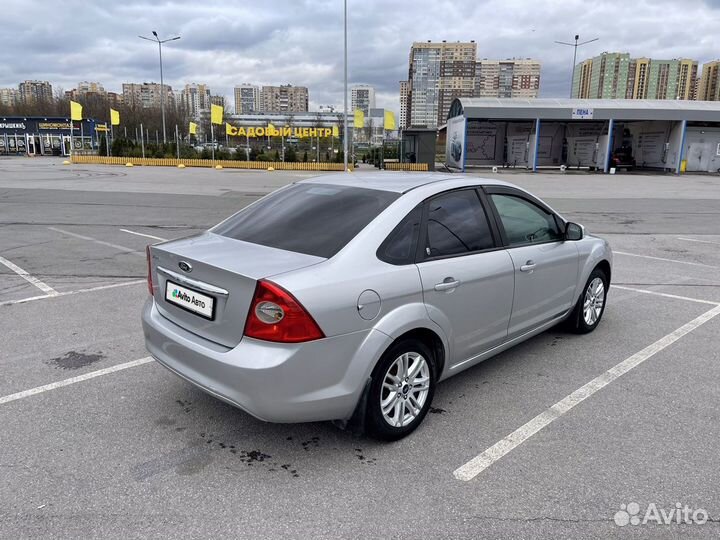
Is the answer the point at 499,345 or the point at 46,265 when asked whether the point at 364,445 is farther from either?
the point at 46,265

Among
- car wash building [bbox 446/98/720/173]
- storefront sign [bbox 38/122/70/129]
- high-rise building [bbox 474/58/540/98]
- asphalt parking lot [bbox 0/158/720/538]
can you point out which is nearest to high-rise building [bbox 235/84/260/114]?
high-rise building [bbox 474/58/540/98]

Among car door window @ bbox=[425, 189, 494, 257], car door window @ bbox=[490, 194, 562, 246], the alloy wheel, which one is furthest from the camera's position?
car door window @ bbox=[490, 194, 562, 246]

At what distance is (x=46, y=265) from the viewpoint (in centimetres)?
782

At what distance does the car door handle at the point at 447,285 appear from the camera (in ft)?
11.0

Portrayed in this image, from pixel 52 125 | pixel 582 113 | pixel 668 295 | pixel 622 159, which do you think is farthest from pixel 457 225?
pixel 52 125

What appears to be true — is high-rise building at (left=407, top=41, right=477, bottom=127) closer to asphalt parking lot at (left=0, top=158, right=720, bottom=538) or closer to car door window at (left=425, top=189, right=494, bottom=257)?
asphalt parking lot at (left=0, top=158, right=720, bottom=538)

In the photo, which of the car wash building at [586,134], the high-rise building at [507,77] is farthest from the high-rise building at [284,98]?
the car wash building at [586,134]

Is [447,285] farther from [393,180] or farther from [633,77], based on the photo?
[633,77]

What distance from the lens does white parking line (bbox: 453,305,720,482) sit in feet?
9.97

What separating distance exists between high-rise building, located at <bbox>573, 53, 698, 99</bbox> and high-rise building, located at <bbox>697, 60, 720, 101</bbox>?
4.49 feet

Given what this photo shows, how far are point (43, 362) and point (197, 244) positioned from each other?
6.42 feet

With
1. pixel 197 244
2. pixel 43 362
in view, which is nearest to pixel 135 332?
pixel 43 362

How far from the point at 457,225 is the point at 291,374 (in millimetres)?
1623

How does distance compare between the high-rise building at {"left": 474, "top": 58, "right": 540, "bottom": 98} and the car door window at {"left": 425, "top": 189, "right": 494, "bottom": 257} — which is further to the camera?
the high-rise building at {"left": 474, "top": 58, "right": 540, "bottom": 98}
